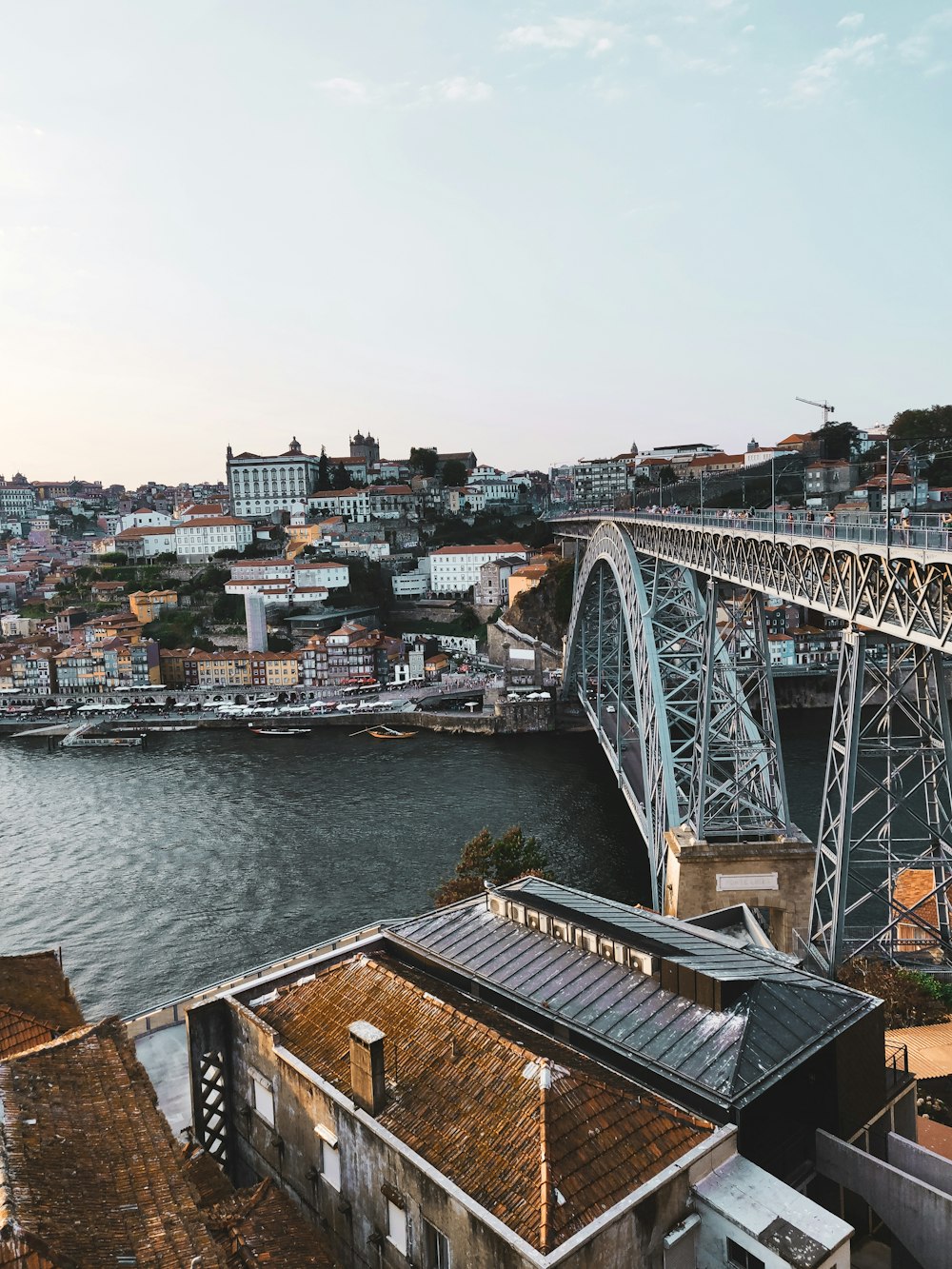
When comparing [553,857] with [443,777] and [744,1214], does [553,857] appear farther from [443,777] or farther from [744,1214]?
[744,1214]

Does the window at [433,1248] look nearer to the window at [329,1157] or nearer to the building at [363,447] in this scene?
the window at [329,1157]

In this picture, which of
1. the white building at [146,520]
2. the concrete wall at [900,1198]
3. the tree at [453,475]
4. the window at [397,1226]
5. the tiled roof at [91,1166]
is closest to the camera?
the tiled roof at [91,1166]

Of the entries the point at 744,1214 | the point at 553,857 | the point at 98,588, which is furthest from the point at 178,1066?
the point at 98,588

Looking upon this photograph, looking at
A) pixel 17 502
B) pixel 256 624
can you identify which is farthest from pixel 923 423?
pixel 17 502

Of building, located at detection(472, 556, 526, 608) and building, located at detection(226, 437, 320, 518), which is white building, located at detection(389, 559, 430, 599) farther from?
building, located at detection(226, 437, 320, 518)

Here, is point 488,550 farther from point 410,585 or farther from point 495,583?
point 410,585

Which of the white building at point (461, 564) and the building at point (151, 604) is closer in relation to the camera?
A: the building at point (151, 604)

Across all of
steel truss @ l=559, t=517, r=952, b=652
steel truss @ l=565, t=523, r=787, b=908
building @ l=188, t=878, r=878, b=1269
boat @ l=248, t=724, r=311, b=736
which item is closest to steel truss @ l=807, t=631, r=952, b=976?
steel truss @ l=559, t=517, r=952, b=652

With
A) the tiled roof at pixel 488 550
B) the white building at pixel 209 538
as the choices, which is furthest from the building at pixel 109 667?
the tiled roof at pixel 488 550
